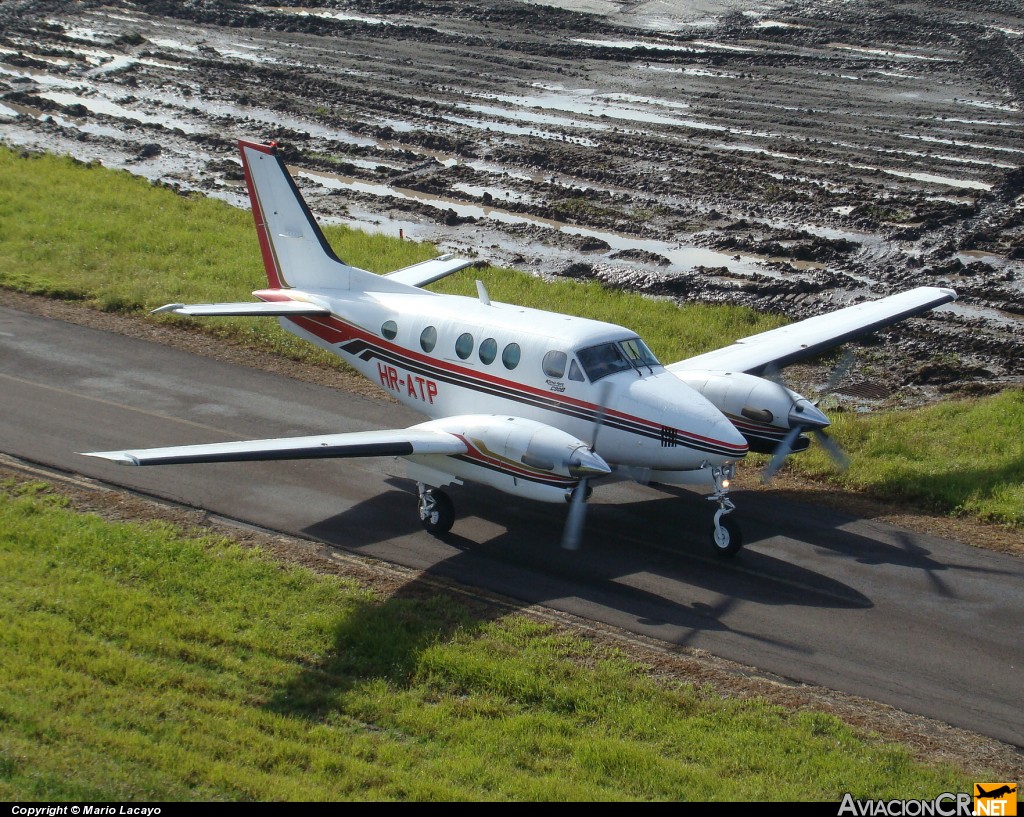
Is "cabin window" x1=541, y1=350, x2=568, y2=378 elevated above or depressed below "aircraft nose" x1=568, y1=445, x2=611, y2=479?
above

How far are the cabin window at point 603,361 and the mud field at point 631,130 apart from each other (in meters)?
8.45

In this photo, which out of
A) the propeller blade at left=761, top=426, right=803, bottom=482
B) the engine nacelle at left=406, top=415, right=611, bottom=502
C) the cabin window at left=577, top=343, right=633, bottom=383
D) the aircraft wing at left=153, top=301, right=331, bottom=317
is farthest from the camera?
the aircraft wing at left=153, top=301, right=331, bottom=317

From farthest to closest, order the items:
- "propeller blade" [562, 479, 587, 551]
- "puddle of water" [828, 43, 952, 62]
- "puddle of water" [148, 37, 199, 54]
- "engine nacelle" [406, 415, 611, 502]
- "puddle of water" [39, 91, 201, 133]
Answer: "puddle of water" [148, 37, 199, 54] < "puddle of water" [828, 43, 952, 62] < "puddle of water" [39, 91, 201, 133] < "engine nacelle" [406, 415, 611, 502] < "propeller blade" [562, 479, 587, 551]

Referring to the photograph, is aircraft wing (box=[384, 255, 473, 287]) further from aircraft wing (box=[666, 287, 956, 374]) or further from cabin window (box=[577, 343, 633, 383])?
cabin window (box=[577, 343, 633, 383])

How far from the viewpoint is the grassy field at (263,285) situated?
20938mm

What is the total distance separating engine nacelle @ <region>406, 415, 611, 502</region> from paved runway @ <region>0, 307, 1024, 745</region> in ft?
4.55

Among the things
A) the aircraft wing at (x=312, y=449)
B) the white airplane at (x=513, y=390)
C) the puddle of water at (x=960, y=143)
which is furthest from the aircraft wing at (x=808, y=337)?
the puddle of water at (x=960, y=143)

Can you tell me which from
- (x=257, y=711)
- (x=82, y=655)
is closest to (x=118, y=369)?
(x=82, y=655)

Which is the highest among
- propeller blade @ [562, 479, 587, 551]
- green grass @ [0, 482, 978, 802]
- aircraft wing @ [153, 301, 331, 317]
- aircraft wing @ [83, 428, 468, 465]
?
aircraft wing @ [153, 301, 331, 317]

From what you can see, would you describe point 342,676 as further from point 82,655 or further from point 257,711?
point 82,655

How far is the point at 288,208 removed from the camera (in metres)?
22.5

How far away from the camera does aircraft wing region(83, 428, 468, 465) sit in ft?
51.1

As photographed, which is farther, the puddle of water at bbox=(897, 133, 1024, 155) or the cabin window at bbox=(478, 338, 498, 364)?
the puddle of water at bbox=(897, 133, 1024, 155)

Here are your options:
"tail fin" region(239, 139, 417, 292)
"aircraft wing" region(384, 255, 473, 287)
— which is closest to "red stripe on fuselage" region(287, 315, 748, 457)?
"tail fin" region(239, 139, 417, 292)
